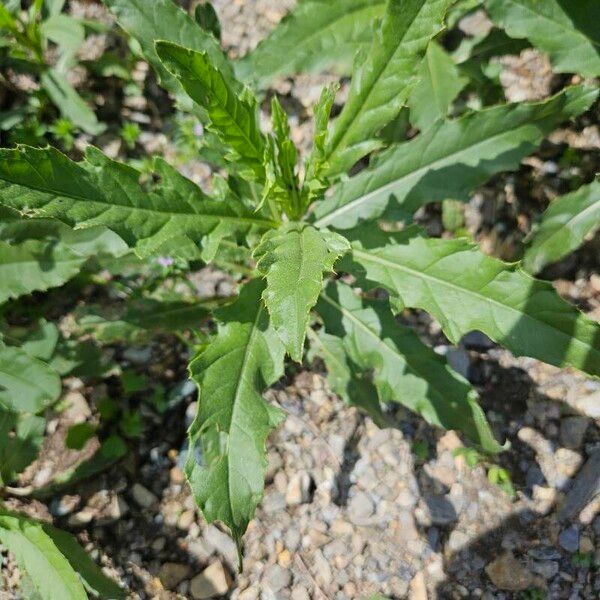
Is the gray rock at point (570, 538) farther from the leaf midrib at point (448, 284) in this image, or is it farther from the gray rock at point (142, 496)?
the gray rock at point (142, 496)

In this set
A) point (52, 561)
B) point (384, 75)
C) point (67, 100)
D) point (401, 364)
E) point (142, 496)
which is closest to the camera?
point (384, 75)

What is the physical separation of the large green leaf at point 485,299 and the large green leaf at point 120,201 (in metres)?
0.52

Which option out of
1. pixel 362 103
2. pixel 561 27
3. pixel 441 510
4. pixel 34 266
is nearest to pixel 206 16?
pixel 362 103

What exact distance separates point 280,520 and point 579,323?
1.41 metres

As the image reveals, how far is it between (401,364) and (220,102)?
1.09m

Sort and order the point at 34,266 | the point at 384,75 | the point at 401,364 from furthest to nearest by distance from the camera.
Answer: the point at 34,266 < the point at 401,364 < the point at 384,75

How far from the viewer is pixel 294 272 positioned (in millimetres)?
1734

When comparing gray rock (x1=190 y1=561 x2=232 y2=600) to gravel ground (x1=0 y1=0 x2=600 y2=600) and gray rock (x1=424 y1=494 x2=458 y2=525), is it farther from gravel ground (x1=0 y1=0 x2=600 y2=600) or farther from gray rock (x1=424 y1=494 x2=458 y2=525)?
gray rock (x1=424 y1=494 x2=458 y2=525)

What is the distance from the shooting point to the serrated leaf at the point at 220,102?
1.65m

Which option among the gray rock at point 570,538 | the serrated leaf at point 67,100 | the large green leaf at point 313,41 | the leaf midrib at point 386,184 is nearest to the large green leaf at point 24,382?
the leaf midrib at point 386,184

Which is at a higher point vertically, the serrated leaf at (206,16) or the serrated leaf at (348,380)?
the serrated leaf at (206,16)

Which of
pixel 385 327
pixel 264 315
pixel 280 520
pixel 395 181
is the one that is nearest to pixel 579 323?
pixel 385 327

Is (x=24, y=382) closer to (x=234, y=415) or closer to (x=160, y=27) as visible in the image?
(x=234, y=415)

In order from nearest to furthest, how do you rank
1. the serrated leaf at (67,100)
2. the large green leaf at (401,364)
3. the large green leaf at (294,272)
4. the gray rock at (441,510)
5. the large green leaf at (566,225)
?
the large green leaf at (294,272) → the large green leaf at (401,364) → the large green leaf at (566,225) → the gray rock at (441,510) → the serrated leaf at (67,100)
